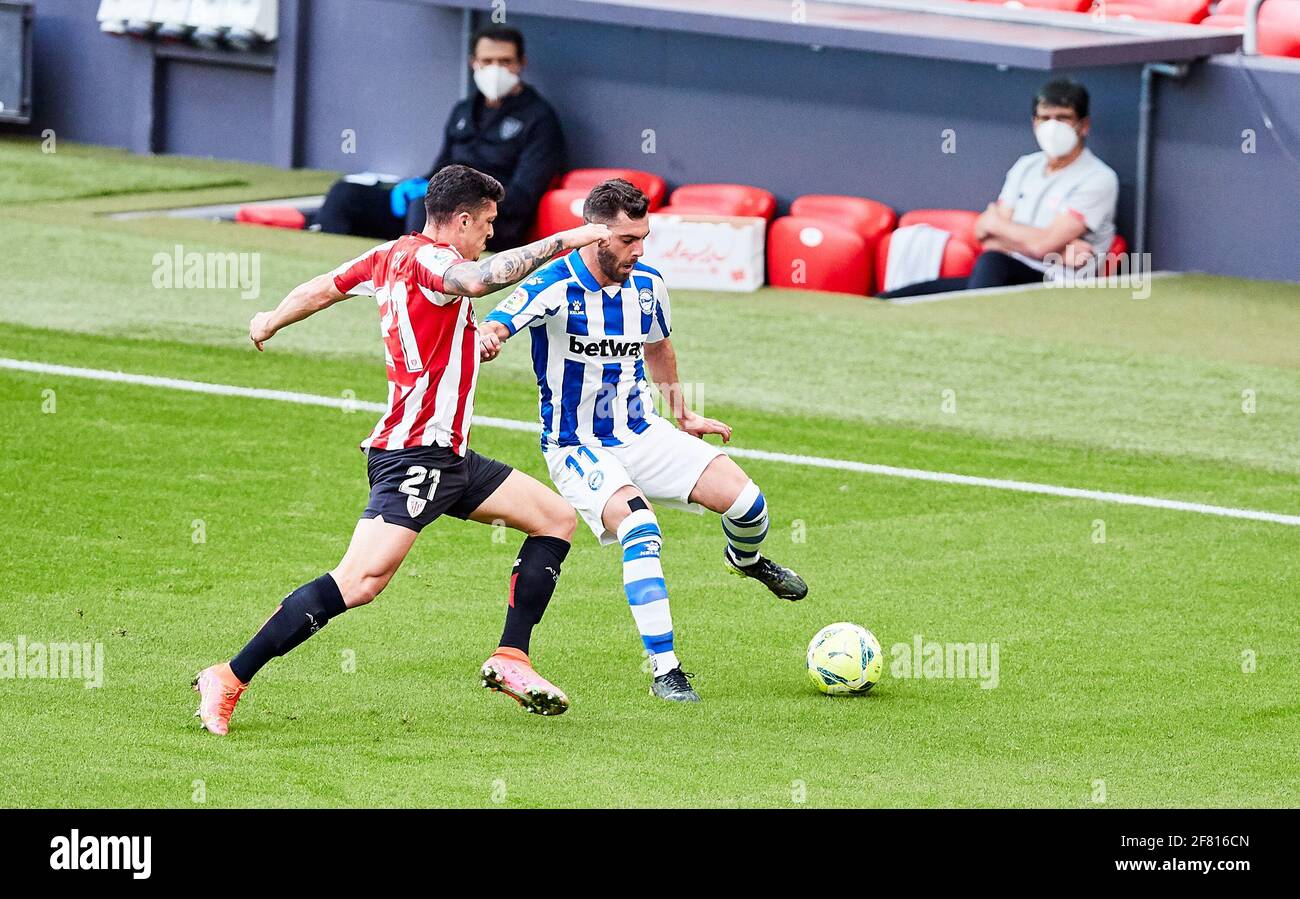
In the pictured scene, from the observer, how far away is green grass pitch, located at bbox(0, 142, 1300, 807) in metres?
6.61

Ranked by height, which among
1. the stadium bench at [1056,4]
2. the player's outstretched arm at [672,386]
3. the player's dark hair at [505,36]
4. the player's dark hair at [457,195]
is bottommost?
the player's outstretched arm at [672,386]

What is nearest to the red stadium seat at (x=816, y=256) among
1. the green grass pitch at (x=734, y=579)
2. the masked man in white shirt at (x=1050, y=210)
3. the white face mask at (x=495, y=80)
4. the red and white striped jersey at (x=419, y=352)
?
the masked man in white shirt at (x=1050, y=210)

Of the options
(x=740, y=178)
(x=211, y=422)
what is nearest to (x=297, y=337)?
(x=211, y=422)

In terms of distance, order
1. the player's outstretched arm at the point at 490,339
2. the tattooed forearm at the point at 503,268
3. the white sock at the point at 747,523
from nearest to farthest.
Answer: the tattooed forearm at the point at 503,268 → the player's outstretched arm at the point at 490,339 → the white sock at the point at 747,523

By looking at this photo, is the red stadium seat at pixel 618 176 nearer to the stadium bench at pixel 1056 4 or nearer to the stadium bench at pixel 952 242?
the stadium bench at pixel 952 242

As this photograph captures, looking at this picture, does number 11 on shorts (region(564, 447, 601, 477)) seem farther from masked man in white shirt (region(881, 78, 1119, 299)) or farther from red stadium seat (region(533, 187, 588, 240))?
red stadium seat (region(533, 187, 588, 240))

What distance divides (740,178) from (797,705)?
1226 cm

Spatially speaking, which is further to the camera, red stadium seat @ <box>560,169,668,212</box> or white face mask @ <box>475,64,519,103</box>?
red stadium seat @ <box>560,169,668,212</box>

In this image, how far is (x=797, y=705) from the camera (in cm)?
747

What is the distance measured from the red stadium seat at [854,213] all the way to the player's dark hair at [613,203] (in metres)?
10.3

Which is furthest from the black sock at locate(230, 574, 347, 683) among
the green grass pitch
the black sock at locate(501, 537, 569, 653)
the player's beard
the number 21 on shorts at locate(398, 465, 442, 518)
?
the player's beard

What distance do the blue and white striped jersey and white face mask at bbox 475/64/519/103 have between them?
11.1 m

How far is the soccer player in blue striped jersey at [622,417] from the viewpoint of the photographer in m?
7.40

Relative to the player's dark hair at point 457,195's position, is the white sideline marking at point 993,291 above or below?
below
